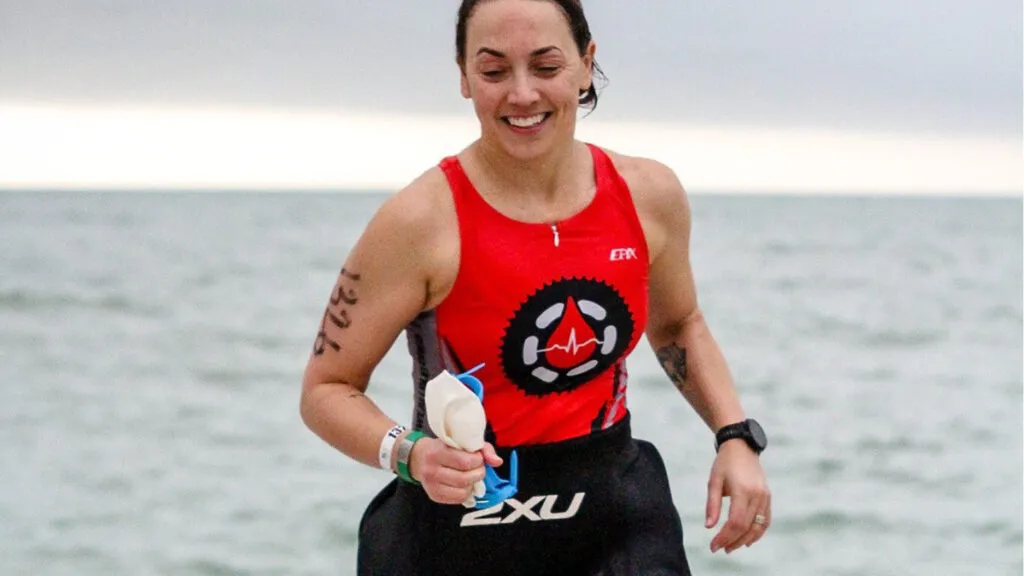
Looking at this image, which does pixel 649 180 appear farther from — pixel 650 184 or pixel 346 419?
pixel 346 419

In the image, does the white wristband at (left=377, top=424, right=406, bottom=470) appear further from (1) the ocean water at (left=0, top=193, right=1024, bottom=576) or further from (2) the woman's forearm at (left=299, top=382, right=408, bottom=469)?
(1) the ocean water at (left=0, top=193, right=1024, bottom=576)

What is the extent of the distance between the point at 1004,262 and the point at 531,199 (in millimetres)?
31418

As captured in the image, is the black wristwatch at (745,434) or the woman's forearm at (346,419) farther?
the black wristwatch at (745,434)

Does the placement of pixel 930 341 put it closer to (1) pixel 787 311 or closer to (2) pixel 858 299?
(1) pixel 787 311

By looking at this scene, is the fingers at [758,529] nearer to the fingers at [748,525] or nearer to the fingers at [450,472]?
the fingers at [748,525]

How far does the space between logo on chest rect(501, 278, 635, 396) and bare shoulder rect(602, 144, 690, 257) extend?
180 mm

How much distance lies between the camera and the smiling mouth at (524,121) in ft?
9.76

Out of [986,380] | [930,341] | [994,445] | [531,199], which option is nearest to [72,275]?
[930,341]

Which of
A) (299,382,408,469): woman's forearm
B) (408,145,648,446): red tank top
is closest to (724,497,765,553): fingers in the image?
(408,145,648,446): red tank top

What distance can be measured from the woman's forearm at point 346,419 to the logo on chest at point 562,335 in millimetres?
277

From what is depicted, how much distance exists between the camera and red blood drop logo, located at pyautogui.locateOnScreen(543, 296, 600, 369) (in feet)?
9.89

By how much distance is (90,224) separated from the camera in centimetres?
4016

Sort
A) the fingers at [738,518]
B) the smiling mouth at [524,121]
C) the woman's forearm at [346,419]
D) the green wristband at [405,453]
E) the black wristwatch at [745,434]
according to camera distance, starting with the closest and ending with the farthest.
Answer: the green wristband at [405,453] → the woman's forearm at [346,419] → the smiling mouth at [524,121] → the fingers at [738,518] → the black wristwatch at [745,434]

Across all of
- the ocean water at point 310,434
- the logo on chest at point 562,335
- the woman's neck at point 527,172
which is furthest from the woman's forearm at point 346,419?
the ocean water at point 310,434
